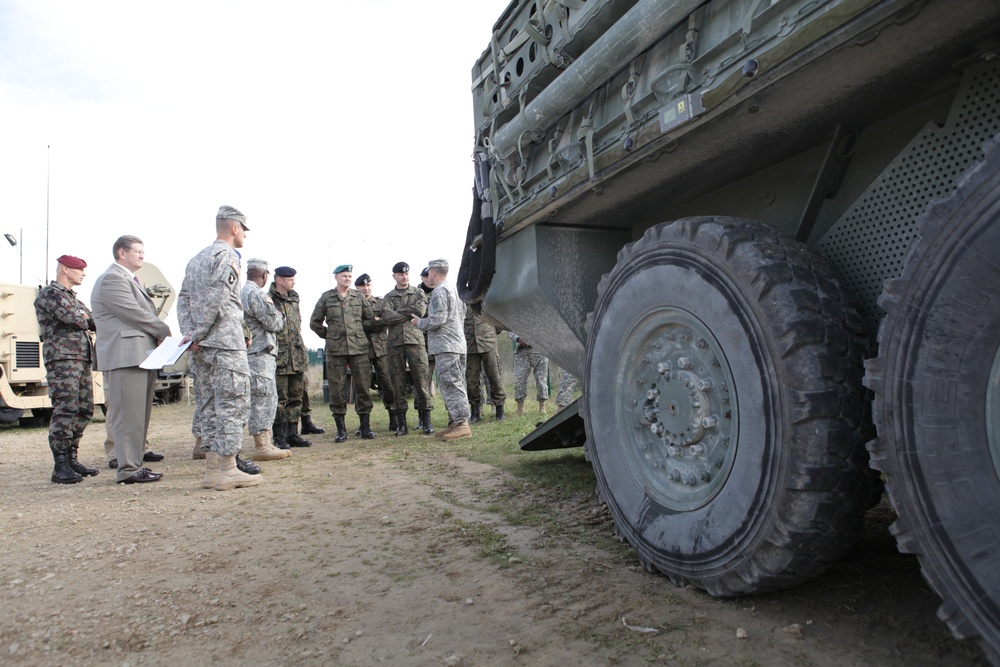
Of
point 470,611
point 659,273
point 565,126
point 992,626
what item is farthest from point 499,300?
point 992,626

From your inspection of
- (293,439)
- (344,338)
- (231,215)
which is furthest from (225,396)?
(344,338)

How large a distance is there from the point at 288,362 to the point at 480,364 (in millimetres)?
2776

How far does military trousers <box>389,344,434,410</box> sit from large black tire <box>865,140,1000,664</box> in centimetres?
645

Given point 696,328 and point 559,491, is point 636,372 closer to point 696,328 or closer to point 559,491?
point 696,328

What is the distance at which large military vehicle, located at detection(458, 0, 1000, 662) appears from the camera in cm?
141

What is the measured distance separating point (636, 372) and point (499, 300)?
45.9 inches

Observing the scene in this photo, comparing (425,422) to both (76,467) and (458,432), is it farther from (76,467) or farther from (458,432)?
(76,467)

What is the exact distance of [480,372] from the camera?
905 centimetres

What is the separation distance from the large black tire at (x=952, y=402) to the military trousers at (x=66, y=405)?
5.54 m

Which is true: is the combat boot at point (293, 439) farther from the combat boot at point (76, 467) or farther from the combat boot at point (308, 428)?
the combat boot at point (76, 467)

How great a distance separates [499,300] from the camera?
11.3ft

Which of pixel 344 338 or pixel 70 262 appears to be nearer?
pixel 70 262

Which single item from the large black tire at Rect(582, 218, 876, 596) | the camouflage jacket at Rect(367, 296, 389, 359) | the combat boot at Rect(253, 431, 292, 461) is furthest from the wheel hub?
the camouflage jacket at Rect(367, 296, 389, 359)

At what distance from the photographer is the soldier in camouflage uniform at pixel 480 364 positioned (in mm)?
8758
